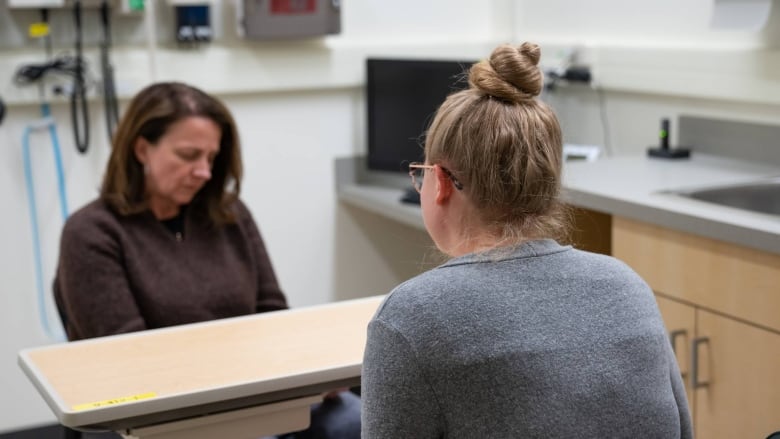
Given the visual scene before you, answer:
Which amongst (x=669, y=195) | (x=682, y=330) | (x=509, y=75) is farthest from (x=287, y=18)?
(x=509, y=75)

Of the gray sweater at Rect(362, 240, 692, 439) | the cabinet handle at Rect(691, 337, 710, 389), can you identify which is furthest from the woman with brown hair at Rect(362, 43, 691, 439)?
the cabinet handle at Rect(691, 337, 710, 389)

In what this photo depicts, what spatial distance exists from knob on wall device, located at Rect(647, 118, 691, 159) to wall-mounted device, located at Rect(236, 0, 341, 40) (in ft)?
4.00

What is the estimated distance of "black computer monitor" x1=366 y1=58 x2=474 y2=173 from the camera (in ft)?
11.7

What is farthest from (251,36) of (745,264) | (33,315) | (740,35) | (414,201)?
(745,264)

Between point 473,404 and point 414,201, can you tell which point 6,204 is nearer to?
point 414,201

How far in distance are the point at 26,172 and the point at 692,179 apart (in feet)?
6.86

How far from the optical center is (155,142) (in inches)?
98.3

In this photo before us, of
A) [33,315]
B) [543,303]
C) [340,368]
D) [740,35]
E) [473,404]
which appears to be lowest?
[33,315]

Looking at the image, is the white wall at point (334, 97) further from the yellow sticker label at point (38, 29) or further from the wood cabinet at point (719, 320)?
the wood cabinet at point (719, 320)

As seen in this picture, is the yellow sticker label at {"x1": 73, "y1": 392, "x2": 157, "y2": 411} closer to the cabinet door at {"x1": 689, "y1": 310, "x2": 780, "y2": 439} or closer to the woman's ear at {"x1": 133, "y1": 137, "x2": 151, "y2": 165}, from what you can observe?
the woman's ear at {"x1": 133, "y1": 137, "x2": 151, "y2": 165}

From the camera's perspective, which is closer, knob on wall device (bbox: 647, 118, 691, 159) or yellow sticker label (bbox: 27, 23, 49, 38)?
knob on wall device (bbox: 647, 118, 691, 159)

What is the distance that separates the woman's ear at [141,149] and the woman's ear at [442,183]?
131 centimetres

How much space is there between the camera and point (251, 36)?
141 inches

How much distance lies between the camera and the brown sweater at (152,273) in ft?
7.58
